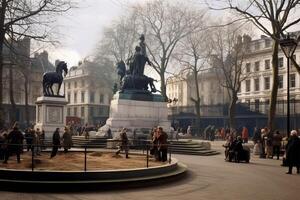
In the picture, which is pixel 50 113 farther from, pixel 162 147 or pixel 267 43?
pixel 267 43

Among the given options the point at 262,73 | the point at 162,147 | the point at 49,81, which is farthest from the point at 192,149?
the point at 262,73

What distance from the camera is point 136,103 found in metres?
33.5

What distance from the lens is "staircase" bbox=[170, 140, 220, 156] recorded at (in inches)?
1058

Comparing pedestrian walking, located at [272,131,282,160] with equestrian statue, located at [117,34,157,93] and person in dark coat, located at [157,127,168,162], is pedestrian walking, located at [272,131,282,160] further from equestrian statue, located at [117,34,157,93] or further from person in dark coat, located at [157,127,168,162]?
equestrian statue, located at [117,34,157,93]

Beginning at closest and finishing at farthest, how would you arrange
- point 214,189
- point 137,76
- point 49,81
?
point 214,189
point 49,81
point 137,76

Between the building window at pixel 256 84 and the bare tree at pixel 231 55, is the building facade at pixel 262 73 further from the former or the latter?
the bare tree at pixel 231 55

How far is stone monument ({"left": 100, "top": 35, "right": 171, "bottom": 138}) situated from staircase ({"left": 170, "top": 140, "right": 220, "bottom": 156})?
518 centimetres

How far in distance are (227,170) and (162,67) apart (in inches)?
1377

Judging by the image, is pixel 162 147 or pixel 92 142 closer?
pixel 162 147

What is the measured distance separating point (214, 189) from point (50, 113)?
2040 centimetres

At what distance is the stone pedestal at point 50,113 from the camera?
101ft

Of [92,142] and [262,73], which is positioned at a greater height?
[262,73]

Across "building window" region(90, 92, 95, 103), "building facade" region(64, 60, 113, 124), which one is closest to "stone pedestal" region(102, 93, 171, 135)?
"building facade" region(64, 60, 113, 124)

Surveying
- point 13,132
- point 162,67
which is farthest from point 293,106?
point 13,132
